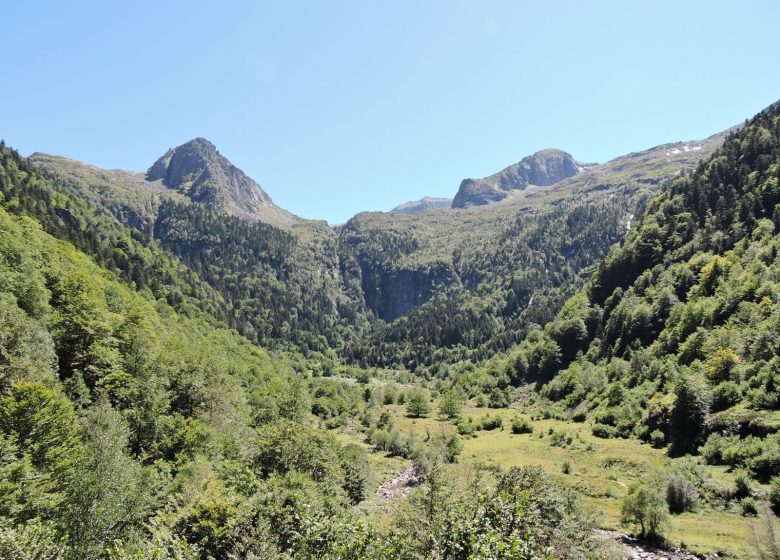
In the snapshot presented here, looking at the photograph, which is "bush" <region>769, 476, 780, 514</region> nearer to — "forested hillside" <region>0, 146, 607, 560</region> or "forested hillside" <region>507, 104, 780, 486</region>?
"forested hillside" <region>507, 104, 780, 486</region>

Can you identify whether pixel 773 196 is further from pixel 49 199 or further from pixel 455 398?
pixel 49 199

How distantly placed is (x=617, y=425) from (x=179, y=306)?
145992mm

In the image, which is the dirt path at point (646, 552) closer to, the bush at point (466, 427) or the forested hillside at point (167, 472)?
the forested hillside at point (167, 472)

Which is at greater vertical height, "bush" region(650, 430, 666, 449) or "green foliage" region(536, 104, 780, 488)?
"green foliage" region(536, 104, 780, 488)

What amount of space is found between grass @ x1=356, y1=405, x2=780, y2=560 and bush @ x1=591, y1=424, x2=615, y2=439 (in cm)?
244

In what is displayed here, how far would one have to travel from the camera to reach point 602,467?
78.6m

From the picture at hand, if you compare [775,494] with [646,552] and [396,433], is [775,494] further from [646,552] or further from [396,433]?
[396,433]

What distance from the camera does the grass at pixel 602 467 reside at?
46.4 meters

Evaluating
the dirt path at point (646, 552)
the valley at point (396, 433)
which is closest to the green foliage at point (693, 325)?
the valley at point (396, 433)

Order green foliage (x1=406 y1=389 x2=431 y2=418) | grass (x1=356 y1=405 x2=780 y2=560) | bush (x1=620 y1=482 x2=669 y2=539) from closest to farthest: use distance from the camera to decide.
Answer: grass (x1=356 y1=405 x2=780 y2=560) → bush (x1=620 y1=482 x2=669 y2=539) → green foliage (x1=406 y1=389 x2=431 y2=418)

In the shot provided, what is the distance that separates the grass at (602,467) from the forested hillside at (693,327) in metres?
5.70

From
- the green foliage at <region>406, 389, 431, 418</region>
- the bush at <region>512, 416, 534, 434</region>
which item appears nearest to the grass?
the bush at <region>512, 416, 534, 434</region>

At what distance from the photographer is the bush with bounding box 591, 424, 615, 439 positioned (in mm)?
95750

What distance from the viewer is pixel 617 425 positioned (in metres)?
97.6
